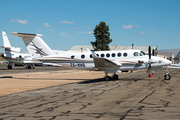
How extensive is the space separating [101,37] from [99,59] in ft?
164

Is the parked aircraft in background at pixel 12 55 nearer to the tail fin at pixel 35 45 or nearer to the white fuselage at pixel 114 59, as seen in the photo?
the tail fin at pixel 35 45

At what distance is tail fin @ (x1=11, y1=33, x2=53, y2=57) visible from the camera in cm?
2364

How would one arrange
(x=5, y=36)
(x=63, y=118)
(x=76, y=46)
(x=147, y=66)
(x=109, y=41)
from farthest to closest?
(x=76, y=46)
(x=109, y=41)
(x=5, y=36)
(x=147, y=66)
(x=63, y=118)

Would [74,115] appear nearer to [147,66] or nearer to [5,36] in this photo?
[147,66]

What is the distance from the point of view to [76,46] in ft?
403

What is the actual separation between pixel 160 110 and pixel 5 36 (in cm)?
5626

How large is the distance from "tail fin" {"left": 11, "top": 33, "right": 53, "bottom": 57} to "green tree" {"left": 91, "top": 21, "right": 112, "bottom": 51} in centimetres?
4431

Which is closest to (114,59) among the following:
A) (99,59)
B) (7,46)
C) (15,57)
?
(99,59)

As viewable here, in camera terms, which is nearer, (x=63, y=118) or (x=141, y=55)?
(x=63, y=118)

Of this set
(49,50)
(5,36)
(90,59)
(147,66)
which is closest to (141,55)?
(147,66)

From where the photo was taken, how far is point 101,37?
68875 mm

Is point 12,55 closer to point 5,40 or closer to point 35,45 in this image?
point 5,40

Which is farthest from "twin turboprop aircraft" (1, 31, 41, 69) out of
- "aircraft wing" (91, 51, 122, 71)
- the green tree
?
"aircraft wing" (91, 51, 122, 71)

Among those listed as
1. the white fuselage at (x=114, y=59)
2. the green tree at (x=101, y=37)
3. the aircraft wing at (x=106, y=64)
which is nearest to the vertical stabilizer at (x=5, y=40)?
the green tree at (x=101, y=37)
